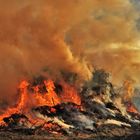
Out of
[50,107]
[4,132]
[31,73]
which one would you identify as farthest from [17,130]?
[31,73]

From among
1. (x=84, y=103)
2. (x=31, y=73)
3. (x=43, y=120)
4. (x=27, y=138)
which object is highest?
(x=31, y=73)

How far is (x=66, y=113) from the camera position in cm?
17162

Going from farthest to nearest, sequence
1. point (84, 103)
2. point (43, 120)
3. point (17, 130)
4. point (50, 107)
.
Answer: point (84, 103) → point (50, 107) → point (43, 120) → point (17, 130)

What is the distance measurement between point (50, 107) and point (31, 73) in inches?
804

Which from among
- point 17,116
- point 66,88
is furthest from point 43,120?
point 66,88

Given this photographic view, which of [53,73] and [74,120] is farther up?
[53,73]

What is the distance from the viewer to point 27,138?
140m

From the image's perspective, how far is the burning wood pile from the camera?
512ft

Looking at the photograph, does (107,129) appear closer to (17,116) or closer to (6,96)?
(17,116)

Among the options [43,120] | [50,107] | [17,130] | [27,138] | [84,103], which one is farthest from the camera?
[84,103]

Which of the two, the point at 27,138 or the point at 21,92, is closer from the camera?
the point at 27,138

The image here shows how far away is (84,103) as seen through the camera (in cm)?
18600

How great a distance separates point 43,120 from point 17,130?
13854mm

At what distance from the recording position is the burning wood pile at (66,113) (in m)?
156
